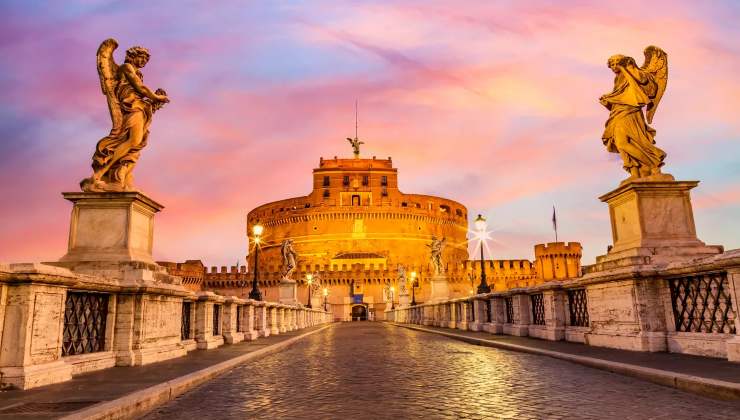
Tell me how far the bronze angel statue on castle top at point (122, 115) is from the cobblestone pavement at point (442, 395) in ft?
12.5

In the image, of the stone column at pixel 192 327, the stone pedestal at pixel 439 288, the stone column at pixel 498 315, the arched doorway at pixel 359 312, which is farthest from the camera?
the arched doorway at pixel 359 312

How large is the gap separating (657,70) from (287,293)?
22.2 meters

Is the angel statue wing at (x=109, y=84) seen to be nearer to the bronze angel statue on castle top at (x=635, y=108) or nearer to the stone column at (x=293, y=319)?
the bronze angel statue on castle top at (x=635, y=108)

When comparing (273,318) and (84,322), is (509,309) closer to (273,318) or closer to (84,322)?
(273,318)

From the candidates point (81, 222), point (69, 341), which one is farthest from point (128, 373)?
point (81, 222)

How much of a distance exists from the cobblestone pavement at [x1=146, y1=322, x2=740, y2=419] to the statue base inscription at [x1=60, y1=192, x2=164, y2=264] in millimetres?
2695

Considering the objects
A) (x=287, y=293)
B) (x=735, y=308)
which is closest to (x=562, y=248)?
(x=287, y=293)

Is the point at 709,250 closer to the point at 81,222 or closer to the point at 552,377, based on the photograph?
the point at 552,377

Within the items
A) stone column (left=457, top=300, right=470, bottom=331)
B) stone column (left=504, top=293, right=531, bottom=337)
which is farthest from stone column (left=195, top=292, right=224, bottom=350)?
stone column (left=457, top=300, right=470, bottom=331)

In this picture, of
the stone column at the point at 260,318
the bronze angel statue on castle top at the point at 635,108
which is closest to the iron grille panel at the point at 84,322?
the bronze angel statue on castle top at the point at 635,108

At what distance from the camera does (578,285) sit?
9523mm

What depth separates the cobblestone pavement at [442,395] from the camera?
168 inches

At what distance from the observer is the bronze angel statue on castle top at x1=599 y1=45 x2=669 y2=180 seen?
8.74m

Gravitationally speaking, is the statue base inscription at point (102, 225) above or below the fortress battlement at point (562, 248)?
below
